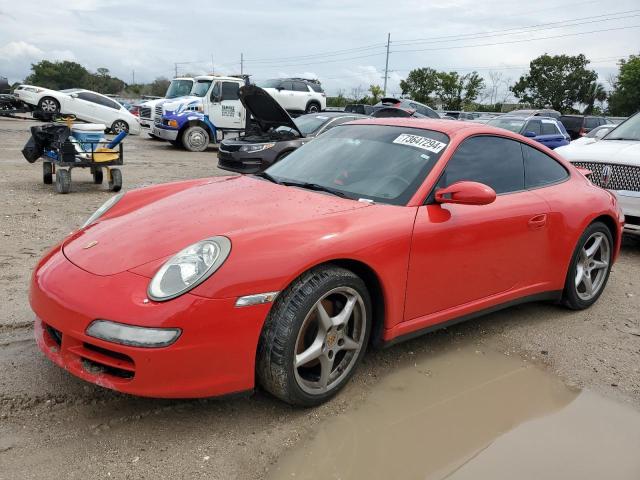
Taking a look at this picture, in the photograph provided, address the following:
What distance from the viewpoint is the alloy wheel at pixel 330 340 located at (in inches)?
102

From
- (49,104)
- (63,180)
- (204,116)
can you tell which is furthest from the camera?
(49,104)

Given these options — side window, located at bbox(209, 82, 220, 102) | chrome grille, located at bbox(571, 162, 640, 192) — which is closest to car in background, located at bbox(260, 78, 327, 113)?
side window, located at bbox(209, 82, 220, 102)

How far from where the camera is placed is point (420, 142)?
340 cm

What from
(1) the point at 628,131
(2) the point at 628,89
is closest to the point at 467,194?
(1) the point at 628,131

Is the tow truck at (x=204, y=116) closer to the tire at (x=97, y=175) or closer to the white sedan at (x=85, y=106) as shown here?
the white sedan at (x=85, y=106)

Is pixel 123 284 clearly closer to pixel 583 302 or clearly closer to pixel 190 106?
pixel 583 302

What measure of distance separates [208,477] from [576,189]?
3.33 metres

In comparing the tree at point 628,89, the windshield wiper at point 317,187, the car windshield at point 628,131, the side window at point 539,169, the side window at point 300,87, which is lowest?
the windshield wiper at point 317,187

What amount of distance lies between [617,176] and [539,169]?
2.62 meters

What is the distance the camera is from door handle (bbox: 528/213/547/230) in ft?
11.7

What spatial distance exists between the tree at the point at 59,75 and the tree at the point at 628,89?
6454 cm

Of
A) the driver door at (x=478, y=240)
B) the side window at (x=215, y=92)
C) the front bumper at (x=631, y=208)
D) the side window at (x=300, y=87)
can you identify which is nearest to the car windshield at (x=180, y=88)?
the side window at (x=215, y=92)

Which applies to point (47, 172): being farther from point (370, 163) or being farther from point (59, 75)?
point (59, 75)

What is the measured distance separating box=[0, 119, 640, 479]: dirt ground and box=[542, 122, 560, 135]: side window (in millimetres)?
8363
